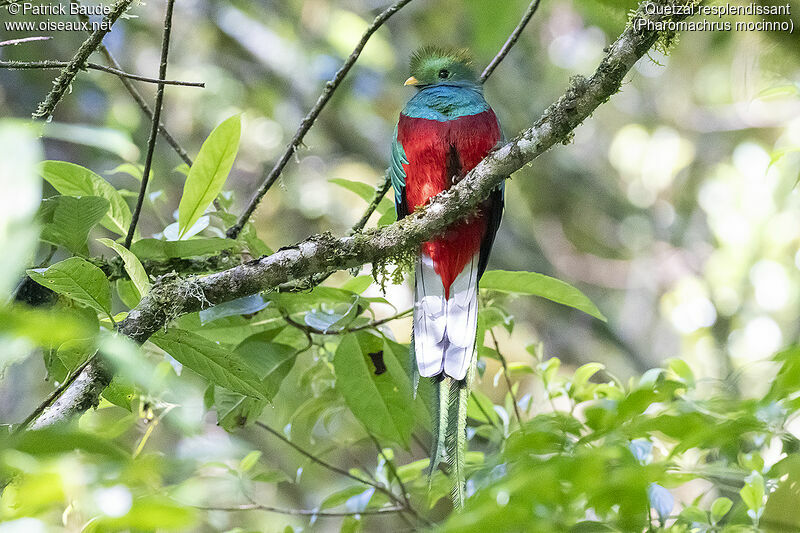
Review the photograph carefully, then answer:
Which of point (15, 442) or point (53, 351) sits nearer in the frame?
point (15, 442)

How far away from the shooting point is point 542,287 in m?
1.75

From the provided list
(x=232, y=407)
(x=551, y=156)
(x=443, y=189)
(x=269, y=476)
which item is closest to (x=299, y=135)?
(x=443, y=189)

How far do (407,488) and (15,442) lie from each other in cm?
178

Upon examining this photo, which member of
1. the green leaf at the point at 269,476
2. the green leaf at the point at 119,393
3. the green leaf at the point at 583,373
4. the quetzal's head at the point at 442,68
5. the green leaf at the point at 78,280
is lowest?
the green leaf at the point at 269,476

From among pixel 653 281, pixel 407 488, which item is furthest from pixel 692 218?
pixel 407 488

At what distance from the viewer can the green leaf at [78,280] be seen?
1.33m

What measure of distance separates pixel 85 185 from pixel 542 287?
1.25 metres

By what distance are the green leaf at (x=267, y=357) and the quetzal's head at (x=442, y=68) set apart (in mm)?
1114

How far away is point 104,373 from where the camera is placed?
142 centimetres

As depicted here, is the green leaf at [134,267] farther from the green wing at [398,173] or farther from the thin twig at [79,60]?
the green wing at [398,173]

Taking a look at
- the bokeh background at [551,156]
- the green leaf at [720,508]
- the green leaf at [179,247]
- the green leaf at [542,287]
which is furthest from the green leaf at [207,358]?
the bokeh background at [551,156]

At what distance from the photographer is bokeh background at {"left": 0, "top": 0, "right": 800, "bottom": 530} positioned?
16.6 feet

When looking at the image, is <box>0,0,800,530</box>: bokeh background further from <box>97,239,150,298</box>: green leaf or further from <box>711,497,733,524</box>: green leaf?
<box>97,239,150,298</box>: green leaf

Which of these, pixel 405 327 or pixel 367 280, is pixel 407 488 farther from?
pixel 405 327
